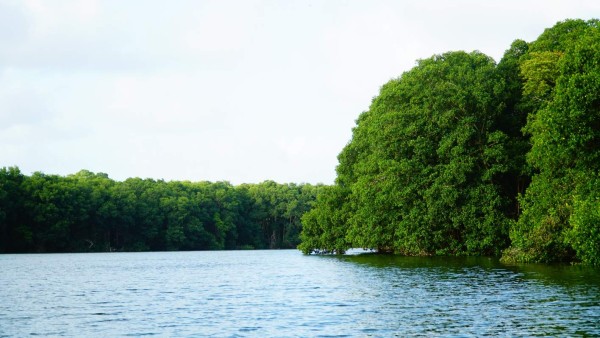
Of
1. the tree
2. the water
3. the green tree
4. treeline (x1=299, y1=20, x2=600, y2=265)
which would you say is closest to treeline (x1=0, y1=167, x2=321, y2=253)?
the tree

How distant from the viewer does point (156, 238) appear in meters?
159

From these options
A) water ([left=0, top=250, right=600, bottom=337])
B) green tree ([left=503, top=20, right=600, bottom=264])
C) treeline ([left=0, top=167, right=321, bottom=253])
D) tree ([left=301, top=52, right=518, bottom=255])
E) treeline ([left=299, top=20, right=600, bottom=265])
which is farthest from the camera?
treeline ([left=0, top=167, right=321, bottom=253])

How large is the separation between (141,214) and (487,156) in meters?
104

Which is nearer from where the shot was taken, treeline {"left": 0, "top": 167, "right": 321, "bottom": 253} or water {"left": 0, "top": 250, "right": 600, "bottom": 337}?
water {"left": 0, "top": 250, "right": 600, "bottom": 337}

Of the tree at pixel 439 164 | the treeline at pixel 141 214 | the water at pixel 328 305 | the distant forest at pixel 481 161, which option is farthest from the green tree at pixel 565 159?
the treeline at pixel 141 214

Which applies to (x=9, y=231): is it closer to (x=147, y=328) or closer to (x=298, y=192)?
(x=298, y=192)

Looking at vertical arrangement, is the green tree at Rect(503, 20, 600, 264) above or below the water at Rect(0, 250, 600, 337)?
above

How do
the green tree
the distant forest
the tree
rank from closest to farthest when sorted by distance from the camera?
the green tree → the distant forest → the tree

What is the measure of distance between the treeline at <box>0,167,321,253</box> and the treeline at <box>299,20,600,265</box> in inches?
2470

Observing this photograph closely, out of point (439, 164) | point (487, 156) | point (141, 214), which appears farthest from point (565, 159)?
point (141, 214)

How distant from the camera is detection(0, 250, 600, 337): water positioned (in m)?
23.9

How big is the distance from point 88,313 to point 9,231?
342ft

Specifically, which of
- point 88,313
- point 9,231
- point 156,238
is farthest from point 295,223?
point 88,313

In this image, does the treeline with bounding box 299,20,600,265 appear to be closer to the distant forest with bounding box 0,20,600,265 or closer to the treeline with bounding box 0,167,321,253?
the distant forest with bounding box 0,20,600,265
